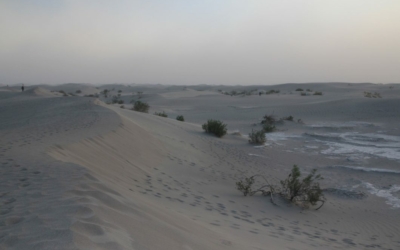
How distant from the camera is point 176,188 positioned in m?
7.50

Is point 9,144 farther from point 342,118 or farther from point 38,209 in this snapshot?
point 342,118

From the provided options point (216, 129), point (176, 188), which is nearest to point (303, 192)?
point (176, 188)

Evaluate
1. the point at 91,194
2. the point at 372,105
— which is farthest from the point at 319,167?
the point at 372,105

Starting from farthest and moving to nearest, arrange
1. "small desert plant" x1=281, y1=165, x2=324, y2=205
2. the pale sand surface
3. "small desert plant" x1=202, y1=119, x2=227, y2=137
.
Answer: "small desert plant" x1=202, y1=119, x2=227, y2=137 → "small desert plant" x1=281, y1=165, x2=324, y2=205 → the pale sand surface

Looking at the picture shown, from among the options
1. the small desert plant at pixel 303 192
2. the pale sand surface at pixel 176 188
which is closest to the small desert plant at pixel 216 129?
the pale sand surface at pixel 176 188

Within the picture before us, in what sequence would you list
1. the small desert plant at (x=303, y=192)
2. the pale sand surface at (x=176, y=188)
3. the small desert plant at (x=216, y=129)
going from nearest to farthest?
the pale sand surface at (x=176, y=188) < the small desert plant at (x=303, y=192) < the small desert plant at (x=216, y=129)

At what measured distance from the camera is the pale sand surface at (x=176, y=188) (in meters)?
3.59

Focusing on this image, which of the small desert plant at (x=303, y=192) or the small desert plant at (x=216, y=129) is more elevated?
the small desert plant at (x=216, y=129)

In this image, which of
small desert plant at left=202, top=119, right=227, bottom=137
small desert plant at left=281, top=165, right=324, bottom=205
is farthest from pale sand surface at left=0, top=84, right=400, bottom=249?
small desert plant at left=202, top=119, right=227, bottom=137

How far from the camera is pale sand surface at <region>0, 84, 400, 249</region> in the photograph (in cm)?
359

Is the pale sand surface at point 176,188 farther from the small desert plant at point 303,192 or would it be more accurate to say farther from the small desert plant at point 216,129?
the small desert plant at point 216,129

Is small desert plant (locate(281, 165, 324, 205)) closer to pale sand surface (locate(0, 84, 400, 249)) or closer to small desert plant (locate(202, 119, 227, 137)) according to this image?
pale sand surface (locate(0, 84, 400, 249))

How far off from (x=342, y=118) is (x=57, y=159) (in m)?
20.7

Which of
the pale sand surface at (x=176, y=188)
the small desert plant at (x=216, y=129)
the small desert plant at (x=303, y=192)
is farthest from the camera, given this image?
the small desert plant at (x=216, y=129)
